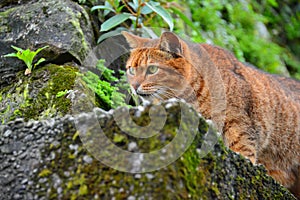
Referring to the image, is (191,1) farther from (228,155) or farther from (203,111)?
(228,155)

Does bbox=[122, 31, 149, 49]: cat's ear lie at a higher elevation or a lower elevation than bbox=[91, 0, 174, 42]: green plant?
higher

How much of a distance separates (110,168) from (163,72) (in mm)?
1474

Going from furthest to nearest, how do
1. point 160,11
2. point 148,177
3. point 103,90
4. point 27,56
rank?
point 160,11 < point 103,90 < point 27,56 < point 148,177

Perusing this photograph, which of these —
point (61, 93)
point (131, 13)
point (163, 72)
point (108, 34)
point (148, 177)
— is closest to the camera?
point (148, 177)

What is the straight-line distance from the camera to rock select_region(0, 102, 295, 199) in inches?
71.9

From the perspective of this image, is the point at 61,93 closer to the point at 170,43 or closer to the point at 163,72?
the point at 163,72

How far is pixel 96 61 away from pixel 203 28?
109 inches

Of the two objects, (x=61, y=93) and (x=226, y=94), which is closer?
(x=61, y=93)

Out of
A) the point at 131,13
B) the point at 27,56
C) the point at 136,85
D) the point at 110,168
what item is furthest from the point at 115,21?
the point at 110,168

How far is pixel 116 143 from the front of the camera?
1.89 m

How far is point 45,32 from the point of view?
3678 mm

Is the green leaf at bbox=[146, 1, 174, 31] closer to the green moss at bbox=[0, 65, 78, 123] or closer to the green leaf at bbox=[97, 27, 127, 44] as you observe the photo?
the green leaf at bbox=[97, 27, 127, 44]

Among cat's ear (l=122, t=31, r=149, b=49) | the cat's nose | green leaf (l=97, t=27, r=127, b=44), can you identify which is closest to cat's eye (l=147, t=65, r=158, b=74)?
the cat's nose

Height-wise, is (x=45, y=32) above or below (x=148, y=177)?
below
